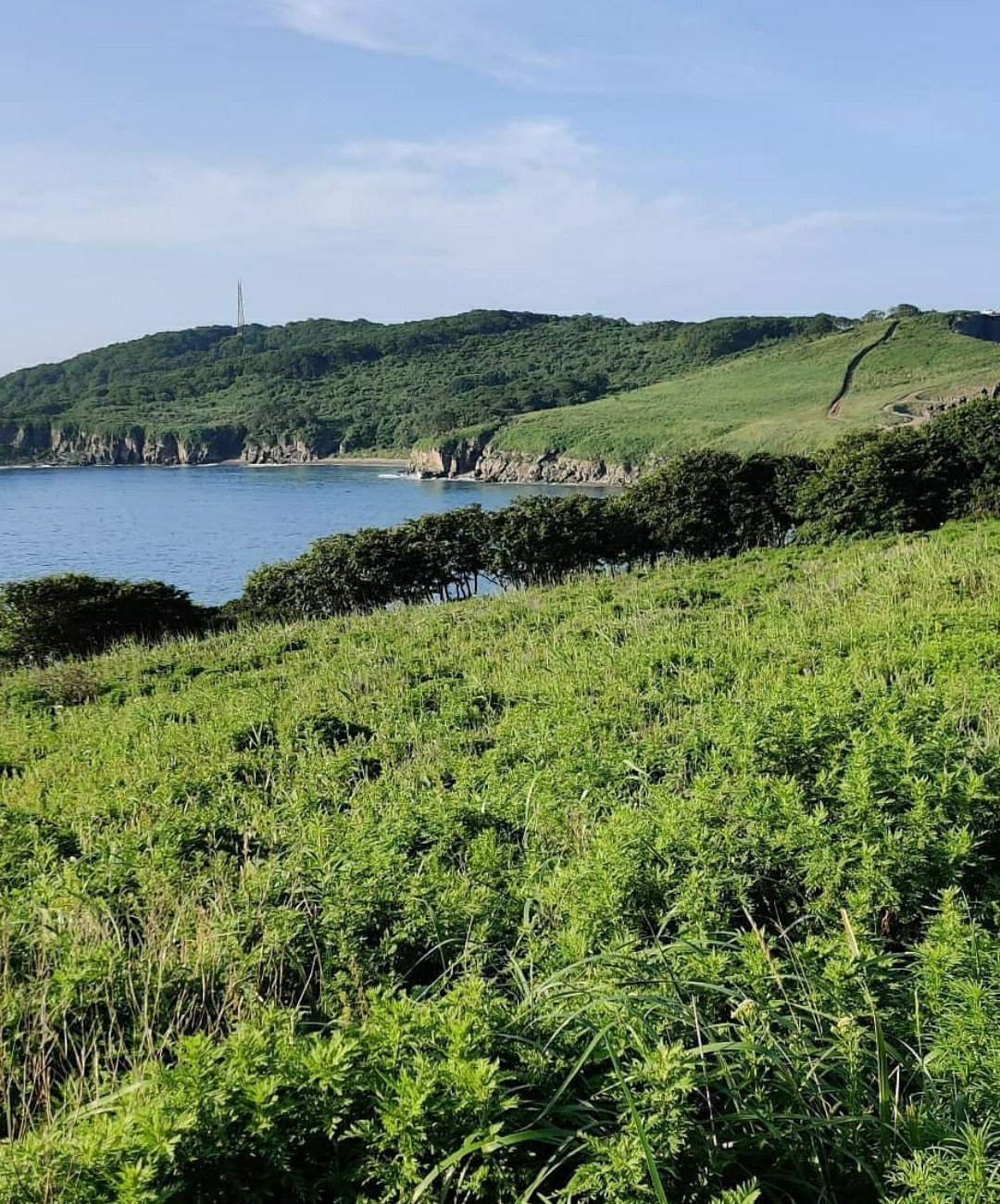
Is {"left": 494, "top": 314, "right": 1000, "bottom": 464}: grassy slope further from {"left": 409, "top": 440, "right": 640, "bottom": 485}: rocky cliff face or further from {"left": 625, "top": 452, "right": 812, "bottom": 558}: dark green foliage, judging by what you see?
{"left": 625, "top": 452, "right": 812, "bottom": 558}: dark green foliage

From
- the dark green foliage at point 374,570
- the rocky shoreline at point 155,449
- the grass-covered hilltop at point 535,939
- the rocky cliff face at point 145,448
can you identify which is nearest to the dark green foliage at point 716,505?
the dark green foliage at point 374,570

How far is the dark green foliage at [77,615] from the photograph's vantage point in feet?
70.8

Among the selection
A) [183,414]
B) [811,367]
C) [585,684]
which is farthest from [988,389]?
[183,414]

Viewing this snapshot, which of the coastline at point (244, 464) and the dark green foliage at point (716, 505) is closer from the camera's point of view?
the dark green foliage at point (716, 505)

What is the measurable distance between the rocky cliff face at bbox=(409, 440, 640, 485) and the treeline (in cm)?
7403

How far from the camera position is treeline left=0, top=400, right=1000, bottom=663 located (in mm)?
26922

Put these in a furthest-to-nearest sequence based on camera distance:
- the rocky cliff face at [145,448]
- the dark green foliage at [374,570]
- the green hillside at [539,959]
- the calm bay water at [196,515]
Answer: the rocky cliff face at [145,448]
the calm bay water at [196,515]
the dark green foliage at [374,570]
the green hillside at [539,959]

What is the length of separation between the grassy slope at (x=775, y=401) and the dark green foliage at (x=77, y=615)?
6611 centimetres

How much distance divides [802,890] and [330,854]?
2216 millimetres

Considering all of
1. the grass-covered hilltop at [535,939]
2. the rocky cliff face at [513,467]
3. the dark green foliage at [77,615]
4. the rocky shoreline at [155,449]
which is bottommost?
the dark green foliage at [77,615]

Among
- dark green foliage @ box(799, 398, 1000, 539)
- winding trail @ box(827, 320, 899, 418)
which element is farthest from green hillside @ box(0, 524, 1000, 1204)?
winding trail @ box(827, 320, 899, 418)

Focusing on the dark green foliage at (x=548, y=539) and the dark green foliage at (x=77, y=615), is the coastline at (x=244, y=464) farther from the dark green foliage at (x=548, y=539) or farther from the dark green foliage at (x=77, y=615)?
the dark green foliage at (x=77, y=615)

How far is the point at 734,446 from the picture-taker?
293 feet

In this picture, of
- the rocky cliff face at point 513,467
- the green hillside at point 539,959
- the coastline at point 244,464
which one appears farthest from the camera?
the coastline at point 244,464
